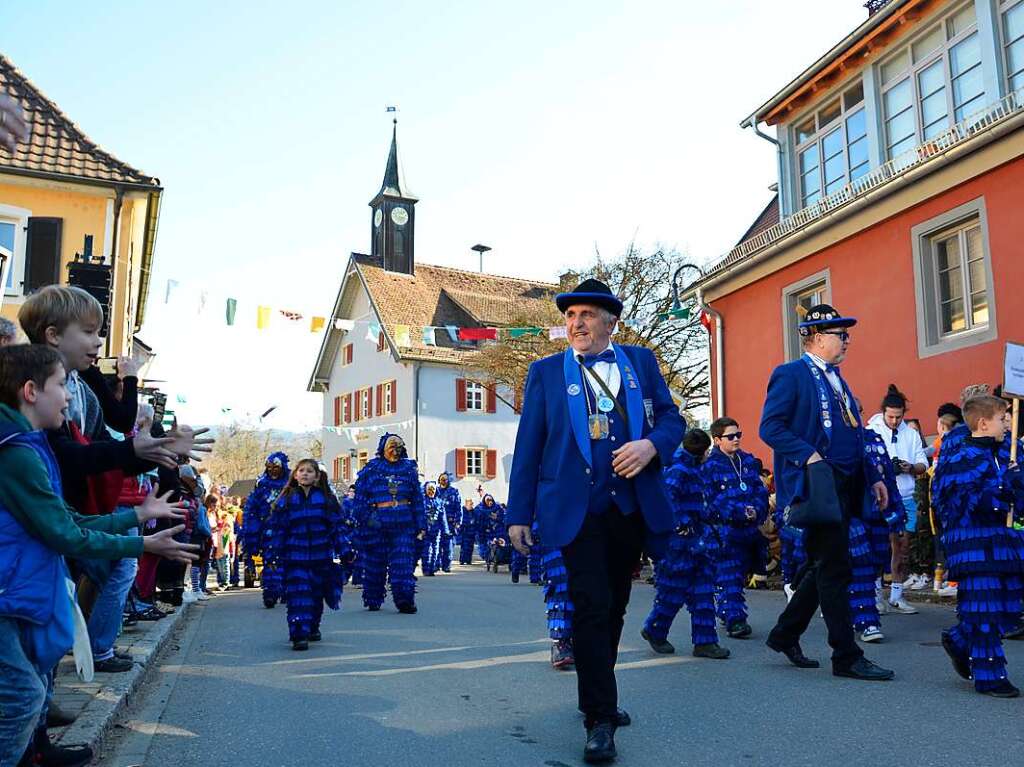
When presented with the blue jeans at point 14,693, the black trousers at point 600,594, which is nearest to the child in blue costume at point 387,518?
the black trousers at point 600,594

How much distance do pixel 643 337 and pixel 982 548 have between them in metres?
25.2

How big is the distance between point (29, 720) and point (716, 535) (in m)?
5.65

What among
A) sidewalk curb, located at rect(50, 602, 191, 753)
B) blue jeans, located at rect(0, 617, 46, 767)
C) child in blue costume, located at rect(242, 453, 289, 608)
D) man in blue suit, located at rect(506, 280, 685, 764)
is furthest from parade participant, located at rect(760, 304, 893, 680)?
child in blue costume, located at rect(242, 453, 289, 608)

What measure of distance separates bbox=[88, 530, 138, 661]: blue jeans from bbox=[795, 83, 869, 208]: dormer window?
546 inches

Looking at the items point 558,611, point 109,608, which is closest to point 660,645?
point 558,611

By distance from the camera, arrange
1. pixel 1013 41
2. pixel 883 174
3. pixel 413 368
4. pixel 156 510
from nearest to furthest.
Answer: pixel 156 510, pixel 1013 41, pixel 883 174, pixel 413 368

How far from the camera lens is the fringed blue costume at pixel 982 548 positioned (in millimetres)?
5508

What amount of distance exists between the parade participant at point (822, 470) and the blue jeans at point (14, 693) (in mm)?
4229

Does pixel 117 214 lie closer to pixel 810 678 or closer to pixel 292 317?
pixel 292 317

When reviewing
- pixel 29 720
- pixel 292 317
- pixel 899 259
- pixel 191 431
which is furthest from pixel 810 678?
pixel 292 317

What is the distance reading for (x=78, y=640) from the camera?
12.4 feet

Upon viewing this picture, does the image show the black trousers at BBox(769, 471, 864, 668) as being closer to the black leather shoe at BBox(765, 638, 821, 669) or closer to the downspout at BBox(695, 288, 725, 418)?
the black leather shoe at BBox(765, 638, 821, 669)

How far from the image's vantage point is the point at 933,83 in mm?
14969

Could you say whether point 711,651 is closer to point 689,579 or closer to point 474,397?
point 689,579
